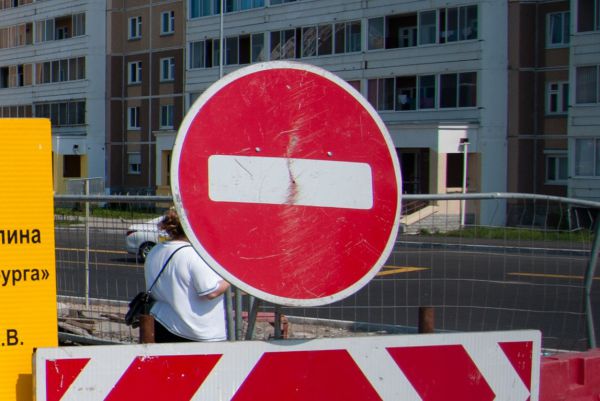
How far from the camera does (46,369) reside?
125 inches

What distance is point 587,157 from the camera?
3697cm

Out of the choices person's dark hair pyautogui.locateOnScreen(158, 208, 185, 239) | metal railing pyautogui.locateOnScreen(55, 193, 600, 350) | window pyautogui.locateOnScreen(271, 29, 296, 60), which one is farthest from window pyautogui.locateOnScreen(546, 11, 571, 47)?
person's dark hair pyautogui.locateOnScreen(158, 208, 185, 239)

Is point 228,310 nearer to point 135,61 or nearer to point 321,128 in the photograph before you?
point 321,128

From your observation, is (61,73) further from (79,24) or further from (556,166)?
(556,166)

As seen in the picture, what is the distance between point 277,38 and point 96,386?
148 ft

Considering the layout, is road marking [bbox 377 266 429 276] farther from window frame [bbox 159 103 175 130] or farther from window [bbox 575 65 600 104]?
window frame [bbox 159 103 175 130]

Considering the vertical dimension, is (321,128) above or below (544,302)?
above

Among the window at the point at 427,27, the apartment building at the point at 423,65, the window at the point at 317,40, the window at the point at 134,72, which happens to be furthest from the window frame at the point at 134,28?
the window at the point at 427,27

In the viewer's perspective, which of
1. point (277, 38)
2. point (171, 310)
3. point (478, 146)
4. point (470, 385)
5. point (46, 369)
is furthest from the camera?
point (277, 38)

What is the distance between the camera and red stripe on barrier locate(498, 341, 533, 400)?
13.1ft

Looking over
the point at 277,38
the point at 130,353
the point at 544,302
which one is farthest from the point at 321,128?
the point at 277,38

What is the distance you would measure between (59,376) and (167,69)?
54.9 meters

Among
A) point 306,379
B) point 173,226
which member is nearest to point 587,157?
point 173,226

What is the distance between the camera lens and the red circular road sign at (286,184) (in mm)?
3359
